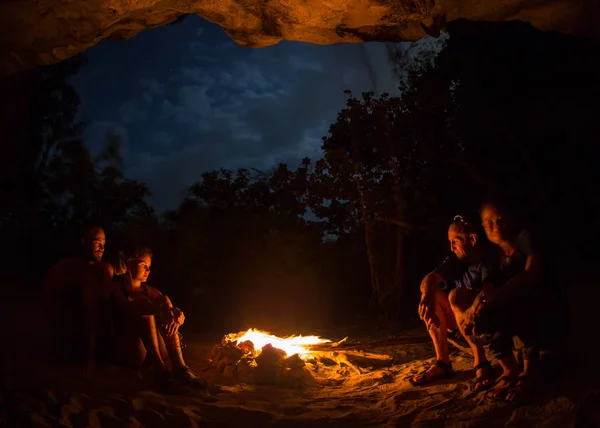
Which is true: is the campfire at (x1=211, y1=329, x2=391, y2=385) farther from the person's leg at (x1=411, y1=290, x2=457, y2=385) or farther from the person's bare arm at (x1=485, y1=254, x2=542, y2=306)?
the person's bare arm at (x1=485, y1=254, x2=542, y2=306)

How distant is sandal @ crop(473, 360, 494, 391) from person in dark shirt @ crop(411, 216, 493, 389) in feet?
0.70

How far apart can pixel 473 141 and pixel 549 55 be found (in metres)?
2.01

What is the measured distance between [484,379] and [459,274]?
2.89 feet

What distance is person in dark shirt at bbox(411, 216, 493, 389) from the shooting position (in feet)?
13.1

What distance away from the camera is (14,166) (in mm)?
9250

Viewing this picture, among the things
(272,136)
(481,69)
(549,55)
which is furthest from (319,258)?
(272,136)

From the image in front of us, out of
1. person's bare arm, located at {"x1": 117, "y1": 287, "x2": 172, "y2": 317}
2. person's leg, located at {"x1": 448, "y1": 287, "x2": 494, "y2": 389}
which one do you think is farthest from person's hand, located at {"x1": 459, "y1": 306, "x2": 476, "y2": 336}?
person's bare arm, located at {"x1": 117, "y1": 287, "x2": 172, "y2": 317}

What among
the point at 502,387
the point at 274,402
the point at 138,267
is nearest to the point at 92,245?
the point at 138,267

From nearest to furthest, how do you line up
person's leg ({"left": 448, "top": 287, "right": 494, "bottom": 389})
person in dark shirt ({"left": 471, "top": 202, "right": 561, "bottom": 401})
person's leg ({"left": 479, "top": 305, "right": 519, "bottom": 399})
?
1. person in dark shirt ({"left": 471, "top": 202, "right": 561, "bottom": 401})
2. person's leg ({"left": 479, "top": 305, "right": 519, "bottom": 399})
3. person's leg ({"left": 448, "top": 287, "right": 494, "bottom": 389})

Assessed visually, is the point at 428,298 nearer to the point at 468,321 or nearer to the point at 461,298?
the point at 461,298

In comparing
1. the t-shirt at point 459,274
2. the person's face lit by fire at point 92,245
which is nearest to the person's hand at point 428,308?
the t-shirt at point 459,274

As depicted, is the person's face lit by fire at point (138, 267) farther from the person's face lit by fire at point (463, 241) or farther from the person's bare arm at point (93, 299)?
the person's face lit by fire at point (463, 241)

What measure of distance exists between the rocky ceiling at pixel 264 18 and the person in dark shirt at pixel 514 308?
6.70ft

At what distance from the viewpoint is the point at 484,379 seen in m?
3.68
